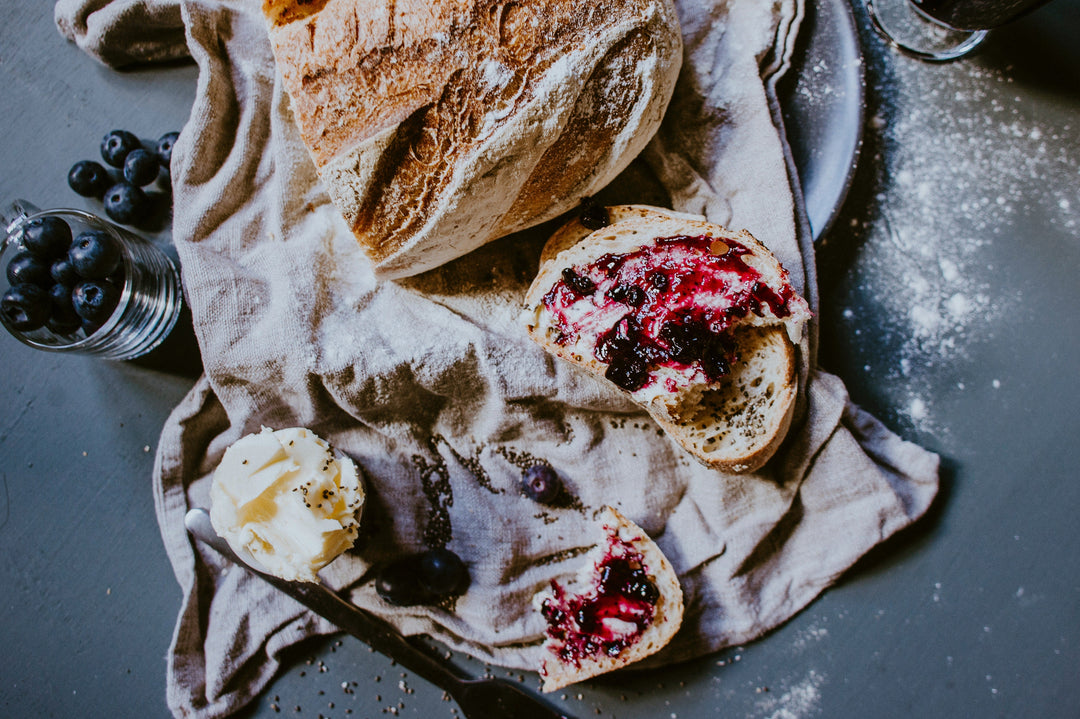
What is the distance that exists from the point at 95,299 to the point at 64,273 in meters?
0.15

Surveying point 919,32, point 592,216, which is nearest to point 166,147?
point 592,216

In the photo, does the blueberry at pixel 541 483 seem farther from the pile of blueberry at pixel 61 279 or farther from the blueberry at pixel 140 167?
the blueberry at pixel 140 167

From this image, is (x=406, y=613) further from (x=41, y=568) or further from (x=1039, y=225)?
(x=1039, y=225)

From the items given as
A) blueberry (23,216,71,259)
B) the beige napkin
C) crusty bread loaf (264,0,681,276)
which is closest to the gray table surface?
the beige napkin

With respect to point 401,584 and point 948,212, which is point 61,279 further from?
point 948,212

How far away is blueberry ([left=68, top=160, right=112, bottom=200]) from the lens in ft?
6.25

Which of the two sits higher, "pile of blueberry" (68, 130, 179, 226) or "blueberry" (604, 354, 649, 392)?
"pile of blueberry" (68, 130, 179, 226)

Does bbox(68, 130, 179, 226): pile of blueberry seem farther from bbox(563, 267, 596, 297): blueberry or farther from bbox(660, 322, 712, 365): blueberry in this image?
bbox(660, 322, 712, 365): blueberry

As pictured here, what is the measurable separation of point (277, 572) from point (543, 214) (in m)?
1.16

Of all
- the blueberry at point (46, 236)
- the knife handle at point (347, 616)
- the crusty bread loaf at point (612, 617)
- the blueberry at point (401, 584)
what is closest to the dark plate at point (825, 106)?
the crusty bread loaf at point (612, 617)

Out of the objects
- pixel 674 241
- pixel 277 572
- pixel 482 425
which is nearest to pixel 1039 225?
pixel 674 241

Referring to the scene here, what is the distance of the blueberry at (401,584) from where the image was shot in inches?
68.9

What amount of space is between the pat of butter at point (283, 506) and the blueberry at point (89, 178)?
0.96 m

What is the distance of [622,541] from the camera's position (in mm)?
1780
